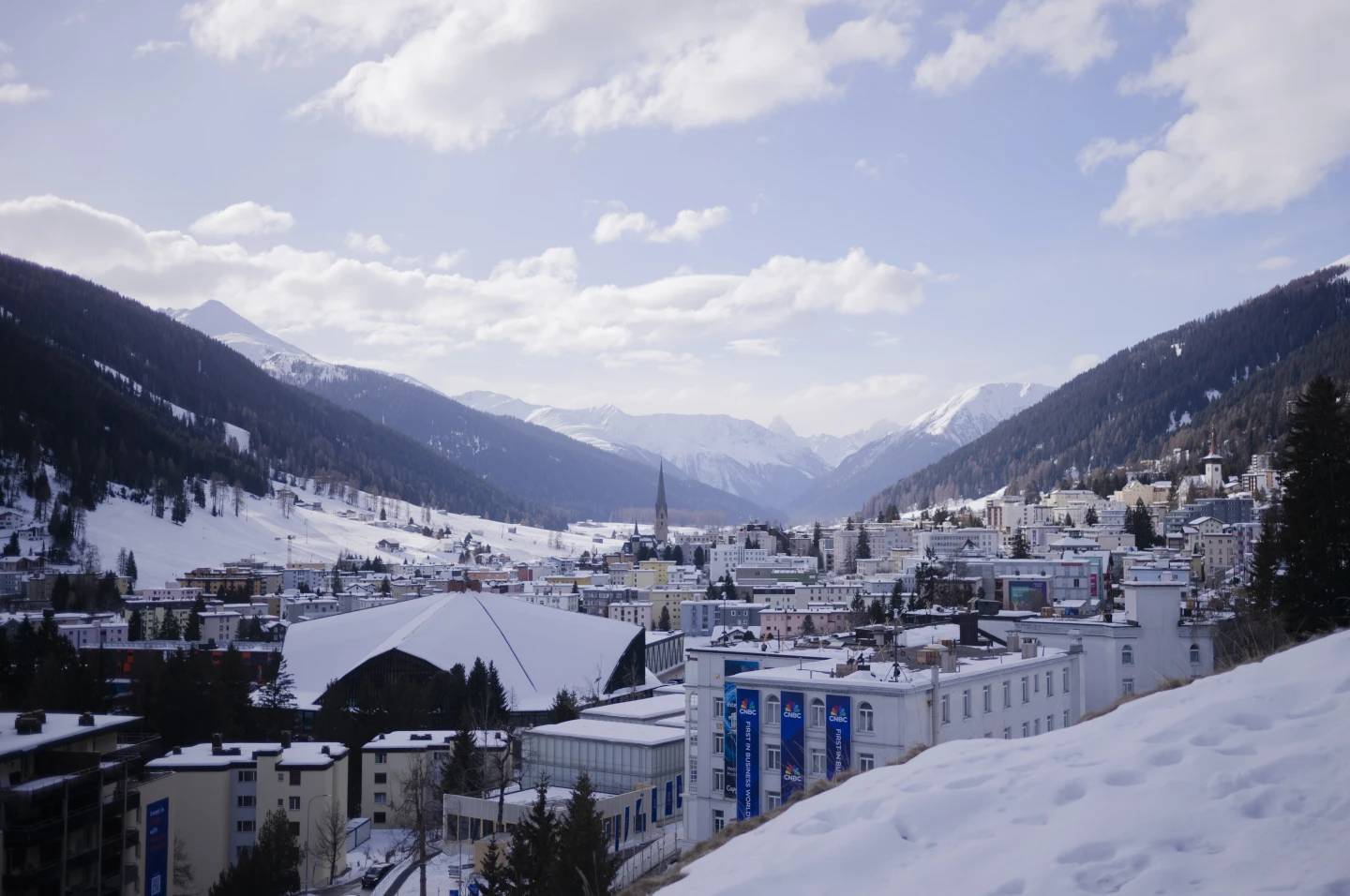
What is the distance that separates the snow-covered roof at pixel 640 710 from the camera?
39.7 metres

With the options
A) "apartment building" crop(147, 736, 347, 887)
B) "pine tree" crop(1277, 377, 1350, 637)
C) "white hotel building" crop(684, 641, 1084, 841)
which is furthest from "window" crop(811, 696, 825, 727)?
"apartment building" crop(147, 736, 347, 887)

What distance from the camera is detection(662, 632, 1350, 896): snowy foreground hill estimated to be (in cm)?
470

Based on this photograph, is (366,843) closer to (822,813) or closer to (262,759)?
(262,759)

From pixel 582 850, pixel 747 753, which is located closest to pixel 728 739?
pixel 747 753

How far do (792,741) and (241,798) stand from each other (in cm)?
1708

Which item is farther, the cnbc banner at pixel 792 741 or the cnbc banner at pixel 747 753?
the cnbc banner at pixel 747 753

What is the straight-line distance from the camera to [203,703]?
133 feet

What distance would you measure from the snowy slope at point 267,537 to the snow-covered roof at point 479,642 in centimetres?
4781

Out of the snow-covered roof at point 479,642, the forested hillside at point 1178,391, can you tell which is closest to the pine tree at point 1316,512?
the snow-covered roof at point 479,642

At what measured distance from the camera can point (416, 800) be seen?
31.2 meters

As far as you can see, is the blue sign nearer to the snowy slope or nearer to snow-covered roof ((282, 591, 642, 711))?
snow-covered roof ((282, 591, 642, 711))

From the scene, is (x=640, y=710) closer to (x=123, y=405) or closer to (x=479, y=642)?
(x=479, y=642)

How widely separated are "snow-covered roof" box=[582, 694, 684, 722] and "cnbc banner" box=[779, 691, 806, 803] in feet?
50.8

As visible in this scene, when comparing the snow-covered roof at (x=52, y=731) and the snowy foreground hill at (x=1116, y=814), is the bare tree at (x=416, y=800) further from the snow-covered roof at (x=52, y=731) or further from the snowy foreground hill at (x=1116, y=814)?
the snowy foreground hill at (x=1116, y=814)
